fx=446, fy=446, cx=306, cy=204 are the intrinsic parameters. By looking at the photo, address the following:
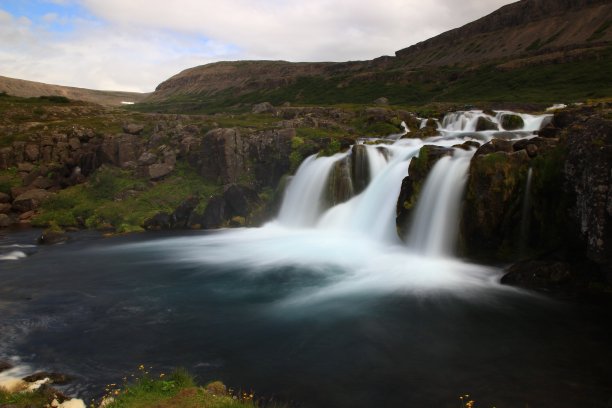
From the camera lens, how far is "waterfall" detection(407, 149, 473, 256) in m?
21.8

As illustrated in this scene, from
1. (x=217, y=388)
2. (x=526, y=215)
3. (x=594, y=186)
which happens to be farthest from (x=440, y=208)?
(x=217, y=388)

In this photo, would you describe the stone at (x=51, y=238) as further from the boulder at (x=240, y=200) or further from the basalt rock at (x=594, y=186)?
the basalt rock at (x=594, y=186)

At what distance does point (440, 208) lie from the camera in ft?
73.7

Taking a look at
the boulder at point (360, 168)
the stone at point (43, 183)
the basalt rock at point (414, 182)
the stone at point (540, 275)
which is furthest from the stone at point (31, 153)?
the stone at point (540, 275)

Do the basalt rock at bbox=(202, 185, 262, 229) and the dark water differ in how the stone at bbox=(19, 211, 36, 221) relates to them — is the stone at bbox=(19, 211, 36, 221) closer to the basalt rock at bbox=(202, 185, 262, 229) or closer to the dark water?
the basalt rock at bbox=(202, 185, 262, 229)

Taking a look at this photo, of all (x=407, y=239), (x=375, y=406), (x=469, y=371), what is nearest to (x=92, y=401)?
(x=375, y=406)

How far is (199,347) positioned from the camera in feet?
44.8

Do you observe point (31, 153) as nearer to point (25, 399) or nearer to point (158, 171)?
point (158, 171)

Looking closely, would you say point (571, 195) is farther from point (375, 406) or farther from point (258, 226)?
point (258, 226)

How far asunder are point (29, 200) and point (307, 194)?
26661 millimetres

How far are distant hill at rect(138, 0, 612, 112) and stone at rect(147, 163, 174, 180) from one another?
57.1 metres

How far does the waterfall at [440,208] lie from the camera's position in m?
21.8

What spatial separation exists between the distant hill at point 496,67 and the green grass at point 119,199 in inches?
2212

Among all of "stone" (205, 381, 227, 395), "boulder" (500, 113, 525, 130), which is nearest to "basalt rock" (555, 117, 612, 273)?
"stone" (205, 381, 227, 395)
